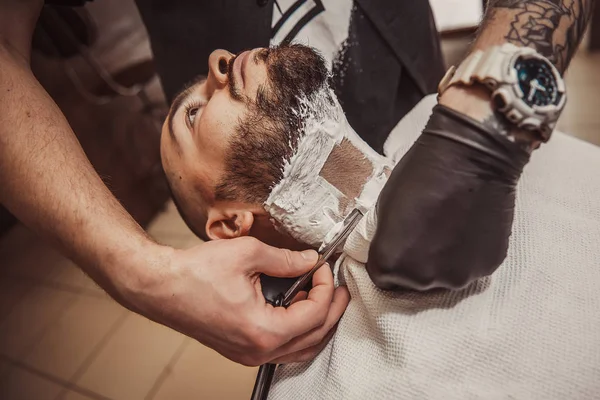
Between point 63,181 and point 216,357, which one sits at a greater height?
point 63,181

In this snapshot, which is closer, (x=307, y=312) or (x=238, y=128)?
(x=307, y=312)

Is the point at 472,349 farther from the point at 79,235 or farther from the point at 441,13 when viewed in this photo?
the point at 441,13

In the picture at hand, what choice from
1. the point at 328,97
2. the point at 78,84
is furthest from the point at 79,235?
the point at 78,84

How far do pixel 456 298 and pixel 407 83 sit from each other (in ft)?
2.72

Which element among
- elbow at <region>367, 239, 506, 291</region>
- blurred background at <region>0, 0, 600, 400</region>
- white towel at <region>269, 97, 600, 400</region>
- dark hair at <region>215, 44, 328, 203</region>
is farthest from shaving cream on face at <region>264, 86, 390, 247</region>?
blurred background at <region>0, 0, 600, 400</region>

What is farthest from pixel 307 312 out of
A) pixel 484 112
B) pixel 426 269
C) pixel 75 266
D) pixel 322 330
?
pixel 75 266

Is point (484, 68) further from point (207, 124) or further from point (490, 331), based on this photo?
point (207, 124)

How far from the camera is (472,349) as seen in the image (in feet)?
2.33

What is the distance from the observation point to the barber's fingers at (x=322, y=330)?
0.76m

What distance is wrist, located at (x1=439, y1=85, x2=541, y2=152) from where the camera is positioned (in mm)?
617

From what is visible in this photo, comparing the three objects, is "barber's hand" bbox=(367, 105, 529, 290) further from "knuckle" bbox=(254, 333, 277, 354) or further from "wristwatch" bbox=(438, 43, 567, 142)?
"knuckle" bbox=(254, 333, 277, 354)

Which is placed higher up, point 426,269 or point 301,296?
point 426,269

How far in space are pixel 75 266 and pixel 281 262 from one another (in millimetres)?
1652

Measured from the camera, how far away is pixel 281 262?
30.2 inches
